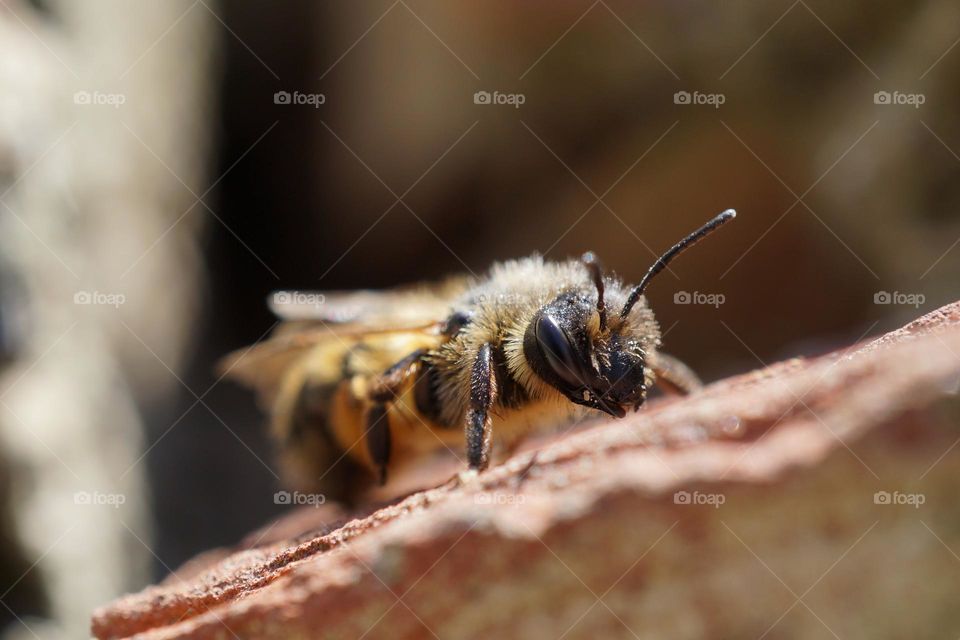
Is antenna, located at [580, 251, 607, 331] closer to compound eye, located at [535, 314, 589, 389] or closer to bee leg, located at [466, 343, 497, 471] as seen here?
compound eye, located at [535, 314, 589, 389]

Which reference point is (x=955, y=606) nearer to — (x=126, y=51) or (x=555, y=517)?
(x=555, y=517)

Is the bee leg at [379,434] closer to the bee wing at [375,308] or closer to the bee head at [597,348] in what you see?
the bee wing at [375,308]

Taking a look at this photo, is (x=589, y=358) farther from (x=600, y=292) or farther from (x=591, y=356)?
(x=600, y=292)

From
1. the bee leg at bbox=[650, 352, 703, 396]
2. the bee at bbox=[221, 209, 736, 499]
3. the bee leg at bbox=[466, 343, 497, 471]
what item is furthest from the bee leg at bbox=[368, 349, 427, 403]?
the bee leg at bbox=[650, 352, 703, 396]

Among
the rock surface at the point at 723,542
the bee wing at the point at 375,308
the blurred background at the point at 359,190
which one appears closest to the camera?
the rock surface at the point at 723,542

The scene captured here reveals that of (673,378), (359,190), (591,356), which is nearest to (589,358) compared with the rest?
(591,356)

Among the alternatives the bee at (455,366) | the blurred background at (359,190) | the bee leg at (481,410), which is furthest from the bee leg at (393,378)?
the blurred background at (359,190)
